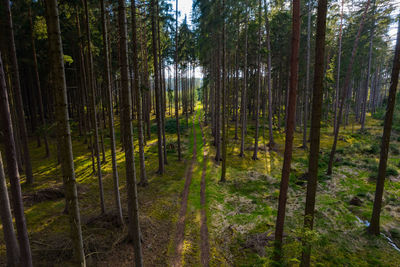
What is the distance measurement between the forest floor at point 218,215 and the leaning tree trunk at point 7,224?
48.4 inches

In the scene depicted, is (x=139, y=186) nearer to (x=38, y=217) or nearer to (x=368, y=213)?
(x=38, y=217)

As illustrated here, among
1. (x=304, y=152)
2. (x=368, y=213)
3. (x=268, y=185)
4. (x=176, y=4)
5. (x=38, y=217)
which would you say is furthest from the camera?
(x=304, y=152)

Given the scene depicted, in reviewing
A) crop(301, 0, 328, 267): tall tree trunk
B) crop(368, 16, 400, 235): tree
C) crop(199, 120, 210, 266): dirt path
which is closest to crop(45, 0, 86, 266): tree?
crop(301, 0, 328, 267): tall tree trunk

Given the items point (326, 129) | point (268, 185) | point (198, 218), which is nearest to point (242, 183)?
point (268, 185)

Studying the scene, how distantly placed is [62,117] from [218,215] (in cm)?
1012

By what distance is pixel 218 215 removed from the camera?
1175cm

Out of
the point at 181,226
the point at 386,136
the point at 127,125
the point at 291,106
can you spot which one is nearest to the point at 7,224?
the point at 127,125

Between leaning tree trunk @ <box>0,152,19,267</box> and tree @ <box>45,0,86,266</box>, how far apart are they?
295cm

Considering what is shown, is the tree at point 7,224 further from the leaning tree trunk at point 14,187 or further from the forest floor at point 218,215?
the forest floor at point 218,215

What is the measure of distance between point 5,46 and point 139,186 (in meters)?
14.5

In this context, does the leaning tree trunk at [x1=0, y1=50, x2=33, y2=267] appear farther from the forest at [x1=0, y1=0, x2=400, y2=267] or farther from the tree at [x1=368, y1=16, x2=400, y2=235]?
the tree at [x1=368, y1=16, x2=400, y2=235]

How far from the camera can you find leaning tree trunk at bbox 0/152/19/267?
547 cm

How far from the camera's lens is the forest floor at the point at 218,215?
8320mm

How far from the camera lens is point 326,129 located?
38062 millimetres
